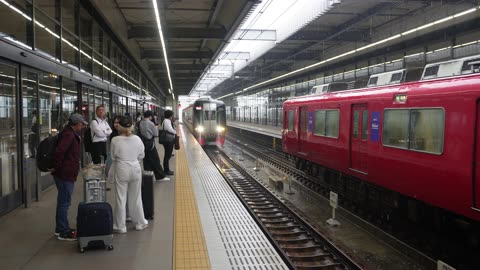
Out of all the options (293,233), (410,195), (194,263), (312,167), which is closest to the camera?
(194,263)

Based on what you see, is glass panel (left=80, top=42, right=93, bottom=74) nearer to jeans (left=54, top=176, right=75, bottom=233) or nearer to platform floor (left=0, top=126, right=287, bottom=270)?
platform floor (left=0, top=126, right=287, bottom=270)

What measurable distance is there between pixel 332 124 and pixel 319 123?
3.21ft

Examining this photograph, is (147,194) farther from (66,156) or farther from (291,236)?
(291,236)

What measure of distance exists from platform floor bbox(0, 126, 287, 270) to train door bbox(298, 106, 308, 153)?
5.05m

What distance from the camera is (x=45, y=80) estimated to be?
25.8 feet

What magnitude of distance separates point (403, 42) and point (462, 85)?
8.10 metres

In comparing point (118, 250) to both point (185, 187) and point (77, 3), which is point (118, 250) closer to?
point (185, 187)

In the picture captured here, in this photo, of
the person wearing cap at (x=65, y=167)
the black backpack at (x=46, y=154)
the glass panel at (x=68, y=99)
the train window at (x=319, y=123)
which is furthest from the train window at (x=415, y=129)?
the glass panel at (x=68, y=99)

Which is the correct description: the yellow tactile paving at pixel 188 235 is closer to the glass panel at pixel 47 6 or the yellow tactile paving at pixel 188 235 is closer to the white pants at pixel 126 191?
the white pants at pixel 126 191

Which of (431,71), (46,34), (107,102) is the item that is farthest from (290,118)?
(46,34)

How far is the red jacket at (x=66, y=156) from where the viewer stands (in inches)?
192

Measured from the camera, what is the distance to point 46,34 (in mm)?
8328

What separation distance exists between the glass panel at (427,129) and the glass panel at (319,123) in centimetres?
415

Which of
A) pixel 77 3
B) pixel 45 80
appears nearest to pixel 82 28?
pixel 77 3
